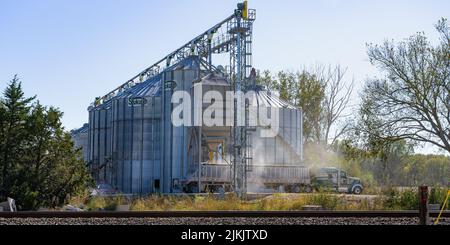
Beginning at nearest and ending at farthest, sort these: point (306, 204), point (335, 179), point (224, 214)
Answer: point (224, 214), point (306, 204), point (335, 179)

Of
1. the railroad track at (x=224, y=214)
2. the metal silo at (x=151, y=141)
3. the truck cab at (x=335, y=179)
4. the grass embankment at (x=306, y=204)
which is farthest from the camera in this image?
the truck cab at (x=335, y=179)

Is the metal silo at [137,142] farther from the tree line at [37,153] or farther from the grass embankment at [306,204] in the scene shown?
the grass embankment at [306,204]

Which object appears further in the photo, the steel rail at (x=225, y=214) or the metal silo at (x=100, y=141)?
the metal silo at (x=100, y=141)

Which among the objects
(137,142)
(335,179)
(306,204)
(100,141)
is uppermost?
(100,141)

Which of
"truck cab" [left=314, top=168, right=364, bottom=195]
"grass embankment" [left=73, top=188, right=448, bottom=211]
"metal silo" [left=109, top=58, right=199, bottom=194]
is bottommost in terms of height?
"grass embankment" [left=73, top=188, right=448, bottom=211]

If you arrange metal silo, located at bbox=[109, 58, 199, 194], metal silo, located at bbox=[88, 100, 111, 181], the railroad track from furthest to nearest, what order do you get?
metal silo, located at bbox=[88, 100, 111, 181] → metal silo, located at bbox=[109, 58, 199, 194] → the railroad track

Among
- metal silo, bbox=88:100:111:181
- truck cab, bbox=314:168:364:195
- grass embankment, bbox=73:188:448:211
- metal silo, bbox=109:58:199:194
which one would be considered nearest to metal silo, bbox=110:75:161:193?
metal silo, bbox=109:58:199:194


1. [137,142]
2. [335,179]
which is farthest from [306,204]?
[335,179]

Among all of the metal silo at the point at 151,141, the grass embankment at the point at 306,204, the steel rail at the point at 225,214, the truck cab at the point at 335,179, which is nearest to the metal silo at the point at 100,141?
the metal silo at the point at 151,141

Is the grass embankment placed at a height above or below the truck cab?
below

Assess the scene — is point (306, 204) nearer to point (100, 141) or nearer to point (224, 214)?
point (224, 214)

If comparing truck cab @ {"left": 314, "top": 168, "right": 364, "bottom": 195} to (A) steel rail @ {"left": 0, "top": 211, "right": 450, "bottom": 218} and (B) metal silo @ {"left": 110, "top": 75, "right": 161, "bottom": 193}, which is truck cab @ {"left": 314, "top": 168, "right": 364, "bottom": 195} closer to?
(B) metal silo @ {"left": 110, "top": 75, "right": 161, "bottom": 193}

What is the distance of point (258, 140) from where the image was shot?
55031 mm

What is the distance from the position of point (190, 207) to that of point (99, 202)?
26.6 ft
